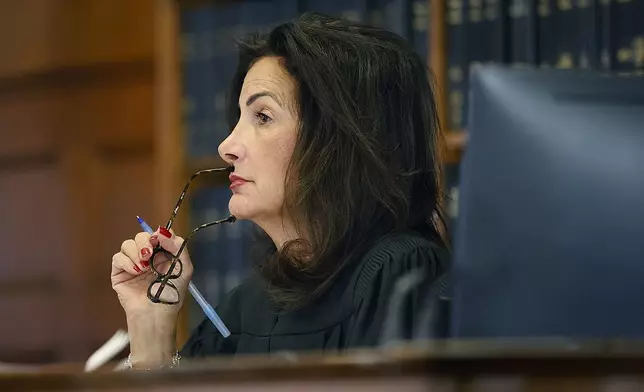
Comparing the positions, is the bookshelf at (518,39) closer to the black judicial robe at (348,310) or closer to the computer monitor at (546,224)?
the black judicial robe at (348,310)

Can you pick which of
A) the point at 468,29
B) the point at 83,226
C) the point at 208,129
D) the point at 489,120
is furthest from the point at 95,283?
the point at 489,120

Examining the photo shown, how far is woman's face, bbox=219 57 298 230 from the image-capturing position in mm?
1449

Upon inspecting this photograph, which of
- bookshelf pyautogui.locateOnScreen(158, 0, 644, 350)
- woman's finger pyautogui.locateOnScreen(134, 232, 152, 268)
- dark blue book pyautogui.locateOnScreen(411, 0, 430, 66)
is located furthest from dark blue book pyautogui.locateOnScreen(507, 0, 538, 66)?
woman's finger pyautogui.locateOnScreen(134, 232, 152, 268)

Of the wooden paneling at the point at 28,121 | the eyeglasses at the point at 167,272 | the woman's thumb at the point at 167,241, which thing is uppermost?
the wooden paneling at the point at 28,121

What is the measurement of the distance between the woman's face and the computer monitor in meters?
0.54

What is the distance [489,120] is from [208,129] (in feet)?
4.98

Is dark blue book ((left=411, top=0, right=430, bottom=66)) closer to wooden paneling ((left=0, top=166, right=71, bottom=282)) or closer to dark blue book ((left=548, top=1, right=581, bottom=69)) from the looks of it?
dark blue book ((left=548, top=1, right=581, bottom=69))

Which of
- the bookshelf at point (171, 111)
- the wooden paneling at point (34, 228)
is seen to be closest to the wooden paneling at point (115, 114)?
the wooden paneling at point (34, 228)

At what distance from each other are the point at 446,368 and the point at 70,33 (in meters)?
2.47

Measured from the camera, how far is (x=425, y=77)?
149 centimetres

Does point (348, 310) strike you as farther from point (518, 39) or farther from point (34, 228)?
point (34, 228)

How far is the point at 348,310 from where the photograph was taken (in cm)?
134

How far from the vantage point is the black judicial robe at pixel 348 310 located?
4.27 ft

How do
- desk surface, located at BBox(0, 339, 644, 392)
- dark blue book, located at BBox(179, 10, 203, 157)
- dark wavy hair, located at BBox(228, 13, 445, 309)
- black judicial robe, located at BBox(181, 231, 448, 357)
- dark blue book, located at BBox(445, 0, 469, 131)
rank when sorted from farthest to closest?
dark blue book, located at BBox(179, 10, 203, 157), dark blue book, located at BBox(445, 0, 469, 131), dark wavy hair, located at BBox(228, 13, 445, 309), black judicial robe, located at BBox(181, 231, 448, 357), desk surface, located at BBox(0, 339, 644, 392)
